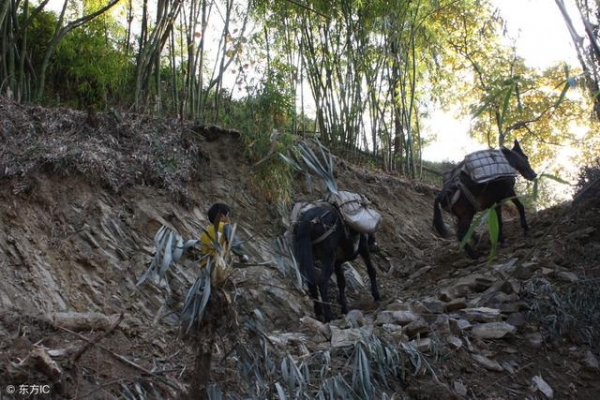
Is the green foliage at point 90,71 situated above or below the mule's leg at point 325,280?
above

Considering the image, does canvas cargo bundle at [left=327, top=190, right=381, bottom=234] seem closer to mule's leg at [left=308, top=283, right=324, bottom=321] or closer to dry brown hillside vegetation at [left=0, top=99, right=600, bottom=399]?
mule's leg at [left=308, top=283, right=324, bottom=321]

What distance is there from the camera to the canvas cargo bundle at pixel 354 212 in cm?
631

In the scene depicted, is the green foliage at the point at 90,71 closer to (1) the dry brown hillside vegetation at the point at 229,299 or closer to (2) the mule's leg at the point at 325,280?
(1) the dry brown hillside vegetation at the point at 229,299

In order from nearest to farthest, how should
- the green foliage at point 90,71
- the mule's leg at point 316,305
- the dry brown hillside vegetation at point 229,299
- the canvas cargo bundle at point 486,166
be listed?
the dry brown hillside vegetation at point 229,299
the mule's leg at point 316,305
the canvas cargo bundle at point 486,166
the green foliage at point 90,71

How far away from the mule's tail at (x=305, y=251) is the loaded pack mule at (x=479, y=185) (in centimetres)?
262

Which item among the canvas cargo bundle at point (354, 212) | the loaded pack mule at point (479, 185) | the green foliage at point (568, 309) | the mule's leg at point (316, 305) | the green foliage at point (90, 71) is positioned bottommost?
the mule's leg at point (316, 305)

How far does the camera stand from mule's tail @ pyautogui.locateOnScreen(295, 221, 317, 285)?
19.2 feet

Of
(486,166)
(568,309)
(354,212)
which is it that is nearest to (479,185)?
(486,166)

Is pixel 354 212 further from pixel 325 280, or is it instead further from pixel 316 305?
pixel 316 305

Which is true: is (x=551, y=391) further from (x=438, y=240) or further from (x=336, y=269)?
(x=438, y=240)

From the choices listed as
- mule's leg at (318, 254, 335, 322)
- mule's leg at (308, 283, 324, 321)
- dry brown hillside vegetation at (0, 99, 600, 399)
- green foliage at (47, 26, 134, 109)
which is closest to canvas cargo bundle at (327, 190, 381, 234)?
mule's leg at (318, 254, 335, 322)

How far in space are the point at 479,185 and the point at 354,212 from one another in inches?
86.1

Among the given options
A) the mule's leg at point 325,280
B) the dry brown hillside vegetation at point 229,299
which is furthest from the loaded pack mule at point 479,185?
the mule's leg at point 325,280

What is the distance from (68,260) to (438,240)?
21.5 ft
